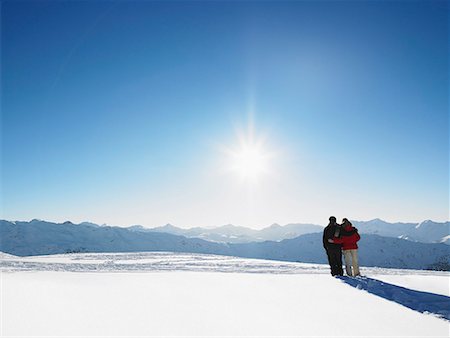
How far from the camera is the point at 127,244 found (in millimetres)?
158125

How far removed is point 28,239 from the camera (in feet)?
464

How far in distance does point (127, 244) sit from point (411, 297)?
166m

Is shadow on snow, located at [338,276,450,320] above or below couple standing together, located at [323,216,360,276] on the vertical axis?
below

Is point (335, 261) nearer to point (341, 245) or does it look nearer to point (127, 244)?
point (341, 245)

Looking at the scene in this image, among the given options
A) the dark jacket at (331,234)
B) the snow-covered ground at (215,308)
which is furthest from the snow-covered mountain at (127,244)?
the snow-covered ground at (215,308)

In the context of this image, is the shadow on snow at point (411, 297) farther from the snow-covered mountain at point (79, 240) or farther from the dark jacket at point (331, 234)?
the snow-covered mountain at point (79, 240)

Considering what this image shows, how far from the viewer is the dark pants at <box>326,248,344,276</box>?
33.6 ft

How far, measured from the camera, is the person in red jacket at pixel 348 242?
10.4m

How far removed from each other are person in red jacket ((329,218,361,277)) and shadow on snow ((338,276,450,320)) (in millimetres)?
2233

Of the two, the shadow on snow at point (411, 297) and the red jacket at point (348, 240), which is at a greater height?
the red jacket at point (348, 240)

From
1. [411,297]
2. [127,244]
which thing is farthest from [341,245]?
[127,244]

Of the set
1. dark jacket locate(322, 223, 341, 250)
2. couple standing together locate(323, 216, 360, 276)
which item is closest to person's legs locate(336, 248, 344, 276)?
couple standing together locate(323, 216, 360, 276)

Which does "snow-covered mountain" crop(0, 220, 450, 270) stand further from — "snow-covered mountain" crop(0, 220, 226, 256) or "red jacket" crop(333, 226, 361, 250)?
"red jacket" crop(333, 226, 361, 250)

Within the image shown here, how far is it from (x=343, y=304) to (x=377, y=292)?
177 centimetres
